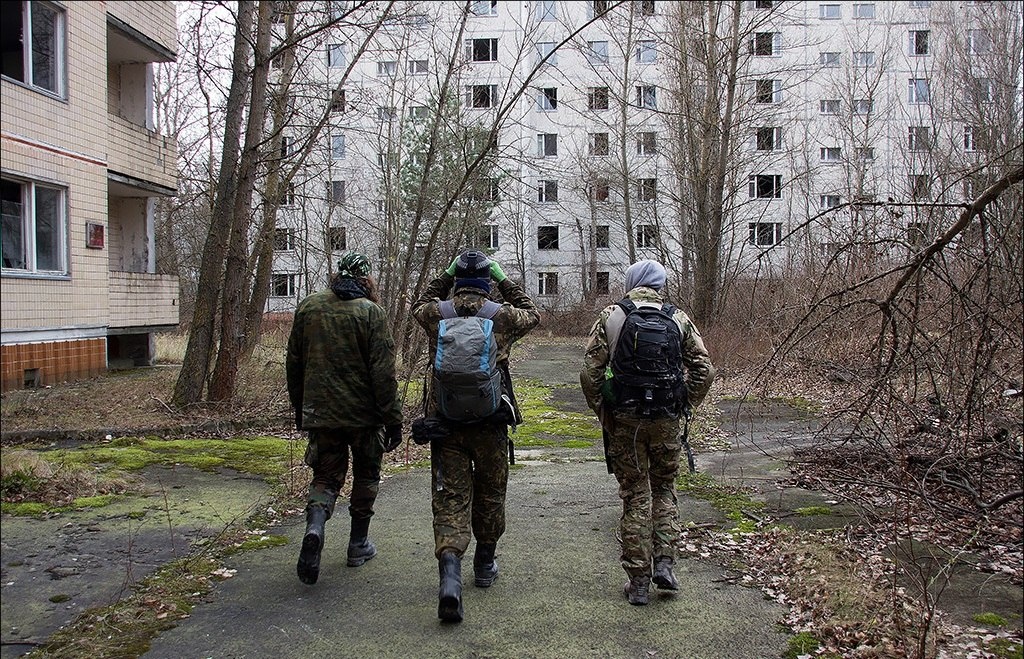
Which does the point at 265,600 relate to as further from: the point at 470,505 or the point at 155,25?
the point at 155,25

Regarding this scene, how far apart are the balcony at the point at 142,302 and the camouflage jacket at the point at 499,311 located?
13.3 metres

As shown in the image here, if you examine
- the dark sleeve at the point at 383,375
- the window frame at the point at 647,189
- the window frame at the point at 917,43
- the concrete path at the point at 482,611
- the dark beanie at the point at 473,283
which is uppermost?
the window frame at the point at 917,43

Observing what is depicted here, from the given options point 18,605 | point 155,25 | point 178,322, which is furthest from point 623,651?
point 178,322

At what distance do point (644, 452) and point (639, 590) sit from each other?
2.65ft

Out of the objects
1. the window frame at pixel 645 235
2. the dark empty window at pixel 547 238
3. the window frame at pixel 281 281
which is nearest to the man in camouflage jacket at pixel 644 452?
the window frame at pixel 281 281

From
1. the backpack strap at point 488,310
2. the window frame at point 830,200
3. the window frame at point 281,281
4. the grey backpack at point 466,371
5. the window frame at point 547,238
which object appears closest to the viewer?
the grey backpack at point 466,371

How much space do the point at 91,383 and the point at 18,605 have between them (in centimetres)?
271

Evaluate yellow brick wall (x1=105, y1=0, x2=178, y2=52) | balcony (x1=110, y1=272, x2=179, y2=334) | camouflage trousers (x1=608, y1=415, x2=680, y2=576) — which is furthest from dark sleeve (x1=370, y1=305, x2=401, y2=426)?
balcony (x1=110, y1=272, x2=179, y2=334)

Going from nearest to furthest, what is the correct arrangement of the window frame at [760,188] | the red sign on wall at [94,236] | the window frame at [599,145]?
the window frame at [760,188]
the red sign on wall at [94,236]
the window frame at [599,145]

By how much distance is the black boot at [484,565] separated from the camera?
475 centimetres

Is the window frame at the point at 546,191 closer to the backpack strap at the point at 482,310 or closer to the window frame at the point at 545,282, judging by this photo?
the window frame at the point at 545,282

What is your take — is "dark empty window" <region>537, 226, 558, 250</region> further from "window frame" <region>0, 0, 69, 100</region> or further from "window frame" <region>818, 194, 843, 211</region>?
"window frame" <region>0, 0, 69, 100</region>

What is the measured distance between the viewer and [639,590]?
4469 millimetres

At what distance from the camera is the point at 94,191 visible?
34.2 ft
